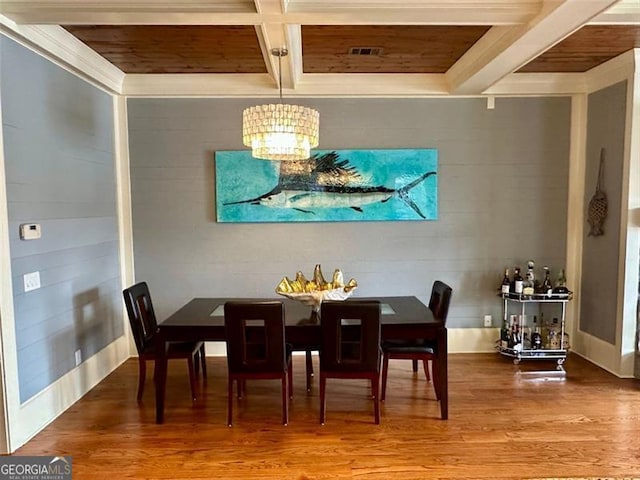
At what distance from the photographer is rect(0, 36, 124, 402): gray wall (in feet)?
9.12

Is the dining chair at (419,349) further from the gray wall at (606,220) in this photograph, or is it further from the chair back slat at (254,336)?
the gray wall at (606,220)

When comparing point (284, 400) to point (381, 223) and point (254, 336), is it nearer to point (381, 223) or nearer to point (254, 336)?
point (254, 336)

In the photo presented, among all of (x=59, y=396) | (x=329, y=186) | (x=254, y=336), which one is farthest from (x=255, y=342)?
(x=329, y=186)

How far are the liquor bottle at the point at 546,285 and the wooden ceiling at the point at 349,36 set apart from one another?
6.18ft

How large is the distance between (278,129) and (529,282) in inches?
115

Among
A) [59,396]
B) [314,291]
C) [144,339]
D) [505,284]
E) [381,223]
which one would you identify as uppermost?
[381,223]

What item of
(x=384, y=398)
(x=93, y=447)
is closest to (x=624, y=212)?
(x=384, y=398)

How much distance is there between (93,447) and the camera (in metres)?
2.76

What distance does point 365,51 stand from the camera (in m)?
3.58

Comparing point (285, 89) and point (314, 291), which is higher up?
point (285, 89)

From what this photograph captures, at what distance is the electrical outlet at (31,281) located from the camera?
2.84 meters

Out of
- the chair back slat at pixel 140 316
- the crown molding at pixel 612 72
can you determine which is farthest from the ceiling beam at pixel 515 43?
the chair back slat at pixel 140 316

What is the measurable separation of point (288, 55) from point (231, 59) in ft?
2.23

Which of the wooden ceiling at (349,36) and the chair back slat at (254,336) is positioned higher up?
the wooden ceiling at (349,36)
